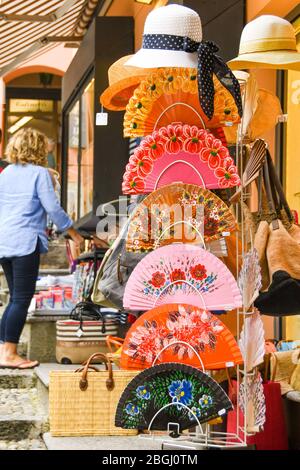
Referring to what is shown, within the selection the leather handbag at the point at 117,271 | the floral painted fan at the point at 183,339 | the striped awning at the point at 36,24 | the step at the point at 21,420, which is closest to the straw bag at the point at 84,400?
the leather handbag at the point at 117,271

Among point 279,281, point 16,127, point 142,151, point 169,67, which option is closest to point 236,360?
point 279,281

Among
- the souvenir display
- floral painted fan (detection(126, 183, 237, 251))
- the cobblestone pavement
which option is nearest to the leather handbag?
the souvenir display

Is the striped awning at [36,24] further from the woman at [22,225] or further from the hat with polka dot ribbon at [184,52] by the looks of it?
the hat with polka dot ribbon at [184,52]

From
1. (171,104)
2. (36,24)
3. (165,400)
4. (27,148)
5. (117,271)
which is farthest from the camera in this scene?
(36,24)

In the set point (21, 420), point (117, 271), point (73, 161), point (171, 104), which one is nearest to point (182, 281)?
point (117, 271)

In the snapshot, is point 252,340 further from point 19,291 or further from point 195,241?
point 19,291

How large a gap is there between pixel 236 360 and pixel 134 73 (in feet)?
4.40

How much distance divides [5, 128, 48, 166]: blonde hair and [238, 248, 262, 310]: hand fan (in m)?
3.10

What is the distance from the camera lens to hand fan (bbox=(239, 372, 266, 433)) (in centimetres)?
371

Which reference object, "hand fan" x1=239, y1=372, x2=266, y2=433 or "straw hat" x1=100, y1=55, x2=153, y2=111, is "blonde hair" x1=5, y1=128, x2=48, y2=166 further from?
"hand fan" x1=239, y1=372, x2=266, y2=433

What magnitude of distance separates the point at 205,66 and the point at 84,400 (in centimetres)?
177

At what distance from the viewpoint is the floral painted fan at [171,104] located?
3961 millimetres

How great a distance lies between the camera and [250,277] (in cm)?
372

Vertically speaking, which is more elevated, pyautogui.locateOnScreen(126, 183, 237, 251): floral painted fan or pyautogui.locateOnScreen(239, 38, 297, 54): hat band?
pyautogui.locateOnScreen(239, 38, 297, 54): hat band
